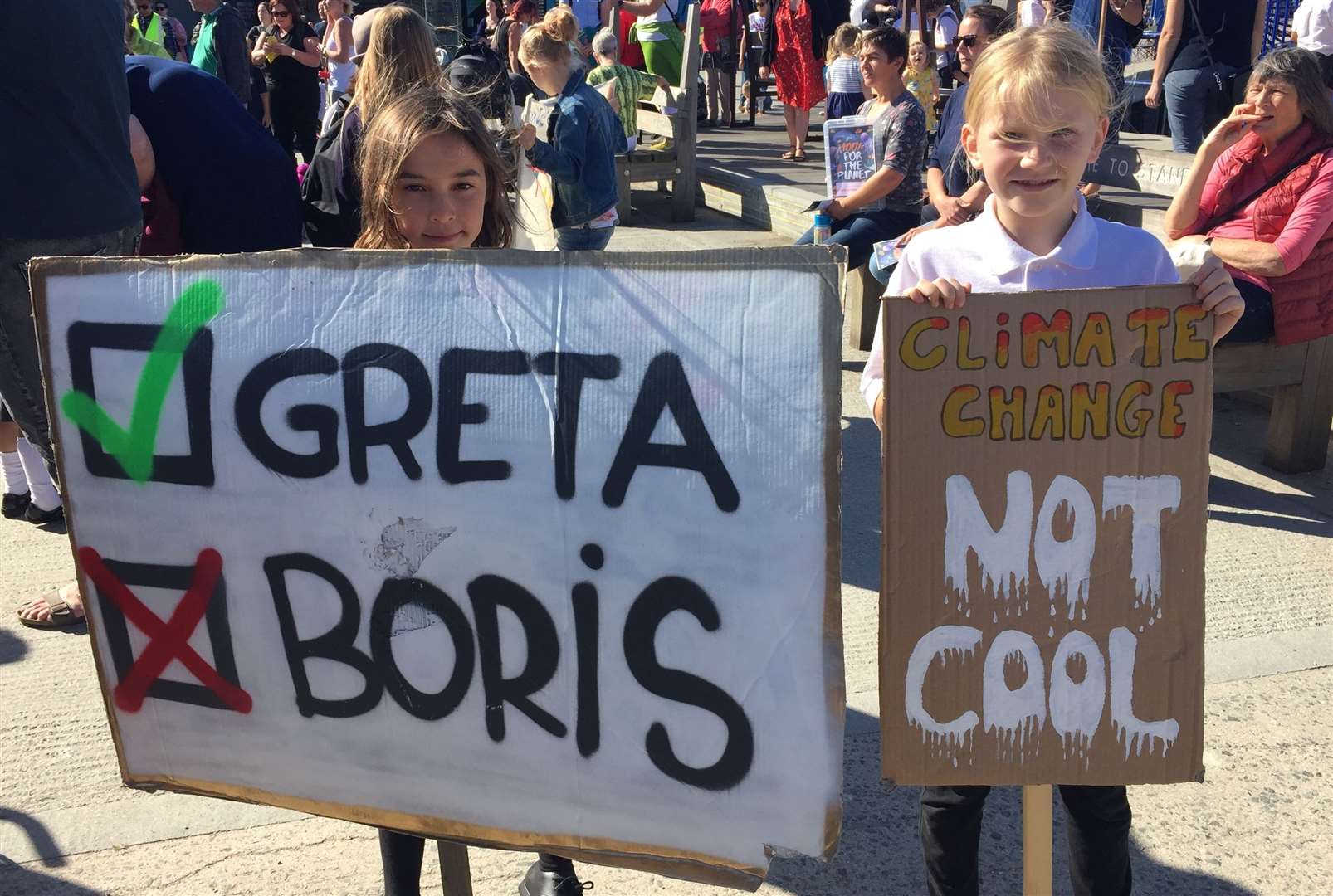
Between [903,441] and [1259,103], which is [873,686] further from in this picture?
[1259,103]

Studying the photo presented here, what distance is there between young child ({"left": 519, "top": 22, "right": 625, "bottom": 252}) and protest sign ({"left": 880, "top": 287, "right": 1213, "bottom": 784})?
347cm

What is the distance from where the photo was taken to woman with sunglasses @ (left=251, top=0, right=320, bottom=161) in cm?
943

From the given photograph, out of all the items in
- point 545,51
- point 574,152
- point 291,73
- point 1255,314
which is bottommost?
point 1255,314

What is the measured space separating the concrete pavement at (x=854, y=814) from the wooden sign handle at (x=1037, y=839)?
61 cm

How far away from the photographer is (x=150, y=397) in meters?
1.54

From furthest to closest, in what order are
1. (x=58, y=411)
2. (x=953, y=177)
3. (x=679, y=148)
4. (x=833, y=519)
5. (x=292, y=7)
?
(x=292, y=7), (x=679, y=148), (x=953, y=177), (x=58, y=411), (x=833, y=519)

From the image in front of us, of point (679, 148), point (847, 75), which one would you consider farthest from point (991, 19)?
point (679, 148)

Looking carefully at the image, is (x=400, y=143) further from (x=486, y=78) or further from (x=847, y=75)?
(x=847, y=75)

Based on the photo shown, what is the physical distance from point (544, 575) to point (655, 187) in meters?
9.67

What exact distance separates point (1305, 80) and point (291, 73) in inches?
312

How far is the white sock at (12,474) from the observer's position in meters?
4.02

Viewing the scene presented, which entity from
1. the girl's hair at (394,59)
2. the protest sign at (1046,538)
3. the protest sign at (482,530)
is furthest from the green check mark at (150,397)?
the girl's hair at (394,59)

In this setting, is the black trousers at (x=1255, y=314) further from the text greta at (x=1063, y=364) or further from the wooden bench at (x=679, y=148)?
the wooden bench at (x=679, y=148)

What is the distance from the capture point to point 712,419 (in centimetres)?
137
